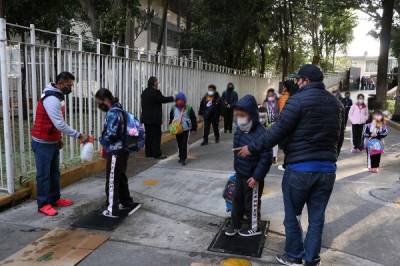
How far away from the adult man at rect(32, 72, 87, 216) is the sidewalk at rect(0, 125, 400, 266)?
328 mm

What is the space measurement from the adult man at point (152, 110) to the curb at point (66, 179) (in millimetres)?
1505

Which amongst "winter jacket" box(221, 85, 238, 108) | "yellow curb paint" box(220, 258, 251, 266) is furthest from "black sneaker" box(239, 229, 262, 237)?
"winter jacket" box(221, 85, 238, 108)

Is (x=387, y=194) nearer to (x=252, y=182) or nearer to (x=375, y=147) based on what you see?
(x=375, y=147)

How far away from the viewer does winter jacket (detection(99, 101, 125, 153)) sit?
560 cm

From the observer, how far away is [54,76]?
291 inches

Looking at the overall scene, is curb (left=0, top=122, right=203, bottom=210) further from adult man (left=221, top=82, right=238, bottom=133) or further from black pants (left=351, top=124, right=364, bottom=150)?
adult man (left=221, top=82, right=238, bottom=133)

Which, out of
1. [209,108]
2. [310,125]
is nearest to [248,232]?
[310,125]

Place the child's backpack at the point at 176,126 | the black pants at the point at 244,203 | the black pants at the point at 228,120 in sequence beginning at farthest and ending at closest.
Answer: the black pants at the point at 228,120 < the child's backpack at the point at 176,126 < the black pants at the point at 244,203

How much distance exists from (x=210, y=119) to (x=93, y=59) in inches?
169

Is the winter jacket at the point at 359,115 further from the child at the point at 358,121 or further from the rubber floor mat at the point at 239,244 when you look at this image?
Answer: the rubber floor mat at the point at 239,244

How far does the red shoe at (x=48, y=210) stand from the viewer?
5.88m

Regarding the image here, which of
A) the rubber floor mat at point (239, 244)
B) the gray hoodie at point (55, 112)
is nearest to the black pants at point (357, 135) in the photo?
the rubber floor mat at point (239, 244)

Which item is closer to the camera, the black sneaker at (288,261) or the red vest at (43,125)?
the black sneaker at (288,261)

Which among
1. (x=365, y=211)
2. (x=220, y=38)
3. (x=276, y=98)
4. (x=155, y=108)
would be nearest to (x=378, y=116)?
(x=276, y=98)
